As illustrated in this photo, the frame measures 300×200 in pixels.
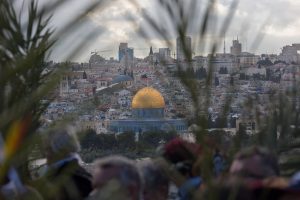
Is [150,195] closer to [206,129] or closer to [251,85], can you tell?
[251,85]

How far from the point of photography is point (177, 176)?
0.99 meters

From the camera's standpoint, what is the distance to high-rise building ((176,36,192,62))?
89 cm

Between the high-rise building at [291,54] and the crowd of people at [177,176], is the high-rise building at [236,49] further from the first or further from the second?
the high-rise building at [291,54]

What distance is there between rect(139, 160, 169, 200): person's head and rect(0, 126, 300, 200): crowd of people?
0.14 meters

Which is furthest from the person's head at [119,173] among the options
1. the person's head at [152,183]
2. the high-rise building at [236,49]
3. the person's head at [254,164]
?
the high-rise building at [236,49]

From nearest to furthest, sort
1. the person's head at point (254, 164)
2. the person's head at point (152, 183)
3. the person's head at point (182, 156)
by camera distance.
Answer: the person's head at point (254, 164) < the person's head at point (182, 156) < the person's head at point (152, 183)

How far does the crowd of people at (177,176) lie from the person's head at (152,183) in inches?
5.3

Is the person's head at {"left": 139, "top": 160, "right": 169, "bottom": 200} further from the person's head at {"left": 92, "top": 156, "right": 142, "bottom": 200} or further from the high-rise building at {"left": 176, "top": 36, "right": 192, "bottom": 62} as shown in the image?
the high-rise building at {"left": 176, "top": 36, "right": 192, "bottom": 62}

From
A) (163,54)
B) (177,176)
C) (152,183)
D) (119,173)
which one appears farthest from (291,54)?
(177,176)

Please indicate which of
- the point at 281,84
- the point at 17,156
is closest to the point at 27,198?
the point at 17,156

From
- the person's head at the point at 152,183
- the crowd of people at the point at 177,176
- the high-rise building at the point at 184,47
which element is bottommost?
the person's head at the point at 152,183

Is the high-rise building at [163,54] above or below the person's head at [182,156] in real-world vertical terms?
above

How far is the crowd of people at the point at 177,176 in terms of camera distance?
0.80 m

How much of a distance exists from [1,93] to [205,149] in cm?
37
